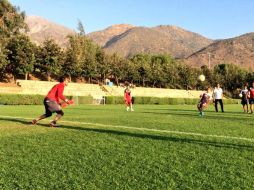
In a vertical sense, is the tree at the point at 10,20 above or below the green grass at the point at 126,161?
above

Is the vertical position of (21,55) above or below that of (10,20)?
below

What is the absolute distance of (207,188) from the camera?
5055mm

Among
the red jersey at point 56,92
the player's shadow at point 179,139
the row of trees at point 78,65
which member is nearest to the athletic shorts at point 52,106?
the red jersey at point 56,92

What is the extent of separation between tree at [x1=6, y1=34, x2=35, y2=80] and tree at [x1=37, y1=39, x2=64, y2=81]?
2.62m

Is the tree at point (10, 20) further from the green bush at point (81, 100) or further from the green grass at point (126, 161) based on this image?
the green grass at point (126, 161)

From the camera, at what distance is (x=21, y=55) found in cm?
5656

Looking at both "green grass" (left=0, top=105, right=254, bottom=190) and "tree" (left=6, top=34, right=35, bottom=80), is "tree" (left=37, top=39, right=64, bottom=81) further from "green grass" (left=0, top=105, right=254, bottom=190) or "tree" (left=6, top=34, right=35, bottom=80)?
"green grass" (left=0, top=105, right=254, bottom=190)

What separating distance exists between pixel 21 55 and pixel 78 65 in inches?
513

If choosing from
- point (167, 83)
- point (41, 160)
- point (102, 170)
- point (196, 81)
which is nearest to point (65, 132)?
point (41, 160)

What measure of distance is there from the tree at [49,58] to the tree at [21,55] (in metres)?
2.62

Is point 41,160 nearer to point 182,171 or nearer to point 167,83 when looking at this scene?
point 182,171

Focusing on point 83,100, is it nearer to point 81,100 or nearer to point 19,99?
point 81,100

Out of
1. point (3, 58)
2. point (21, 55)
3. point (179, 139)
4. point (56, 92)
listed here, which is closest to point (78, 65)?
point (21, 55)

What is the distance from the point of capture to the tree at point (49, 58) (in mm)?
61250
